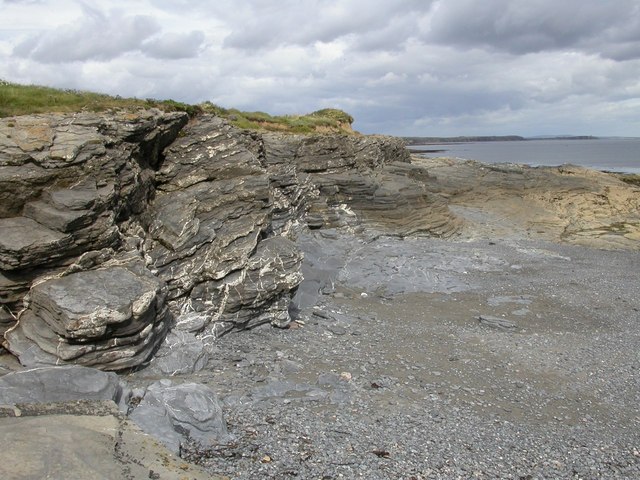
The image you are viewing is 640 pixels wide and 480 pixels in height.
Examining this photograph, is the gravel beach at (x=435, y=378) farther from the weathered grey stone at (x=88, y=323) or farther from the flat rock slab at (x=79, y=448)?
the flat rock slab at (x=79, y=448)

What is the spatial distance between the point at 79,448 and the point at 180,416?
161 inches

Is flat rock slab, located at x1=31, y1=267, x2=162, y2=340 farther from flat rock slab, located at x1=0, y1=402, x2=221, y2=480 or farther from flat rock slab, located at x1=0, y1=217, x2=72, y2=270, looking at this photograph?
flat rock slab, located at x1=0, y1=402, x2=221, y2=480

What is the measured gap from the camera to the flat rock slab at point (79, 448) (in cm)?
816

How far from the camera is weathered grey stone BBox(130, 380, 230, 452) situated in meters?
12.2

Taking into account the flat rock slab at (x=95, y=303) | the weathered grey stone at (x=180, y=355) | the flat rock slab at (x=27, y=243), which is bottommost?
the weathered grey stone at (x=180, y=355)

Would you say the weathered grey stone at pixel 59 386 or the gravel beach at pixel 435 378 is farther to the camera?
the gravel beach at pixel 435 378

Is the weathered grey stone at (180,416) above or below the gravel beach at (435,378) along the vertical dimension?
above

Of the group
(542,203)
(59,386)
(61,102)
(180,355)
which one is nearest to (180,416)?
(59,386)

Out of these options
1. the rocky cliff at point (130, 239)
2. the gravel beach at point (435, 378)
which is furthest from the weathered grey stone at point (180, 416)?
the rocky cliff at point (130, 239)

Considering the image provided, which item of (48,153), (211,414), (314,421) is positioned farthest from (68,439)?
(48,153)

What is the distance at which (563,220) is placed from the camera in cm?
4497

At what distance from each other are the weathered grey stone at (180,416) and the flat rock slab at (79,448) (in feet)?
5.12

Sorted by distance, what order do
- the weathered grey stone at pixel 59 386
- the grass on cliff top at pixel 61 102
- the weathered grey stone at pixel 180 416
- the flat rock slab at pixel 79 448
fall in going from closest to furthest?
the flat rock slab at pixel 79 448, the weathered grey stone at pixel 59 386, the weathered grey stone at pixel 180 416, the grass on cliff top at pixel 61 102

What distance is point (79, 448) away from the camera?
29.0ft
